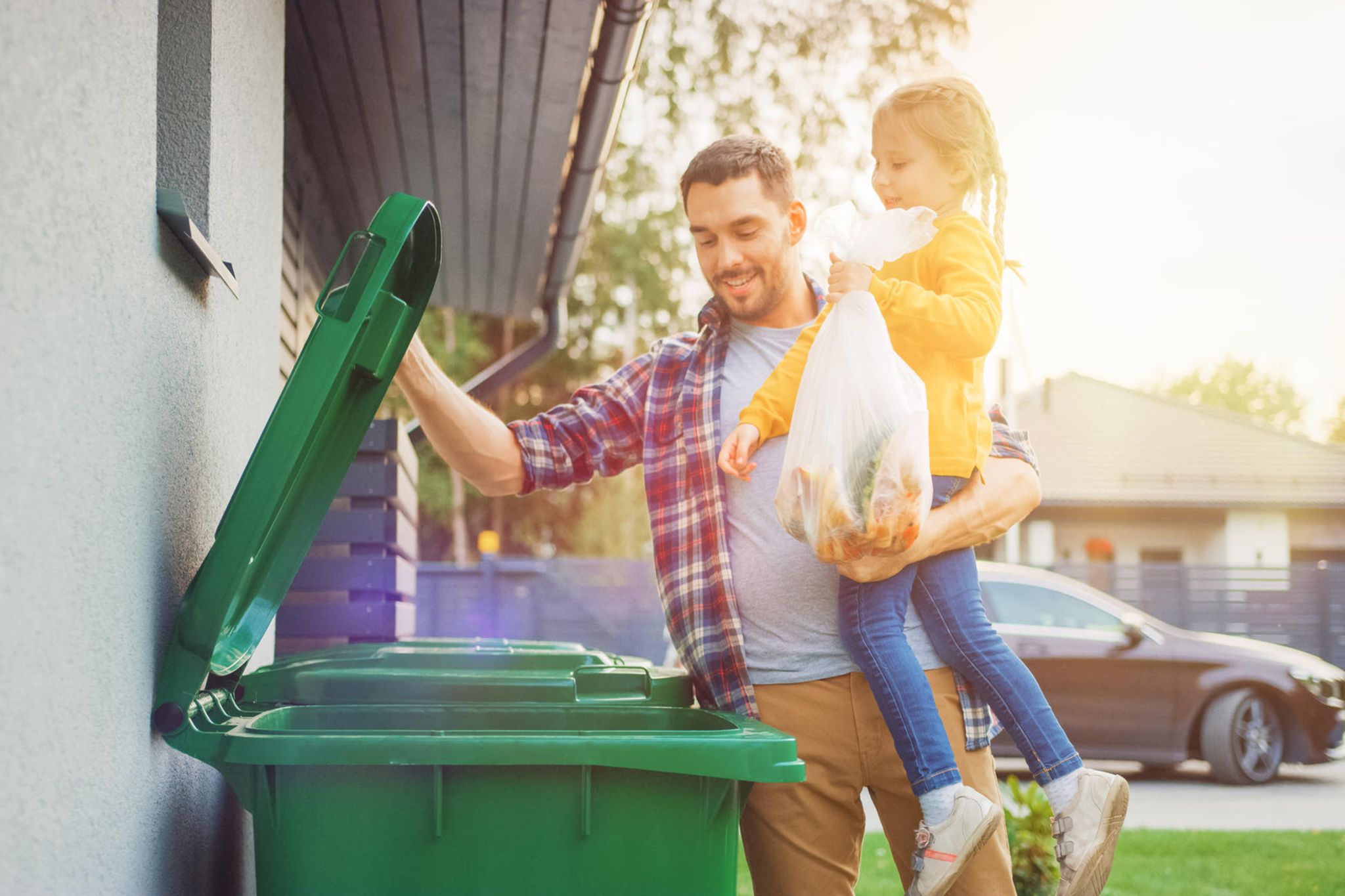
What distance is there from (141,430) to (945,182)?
1526 mm

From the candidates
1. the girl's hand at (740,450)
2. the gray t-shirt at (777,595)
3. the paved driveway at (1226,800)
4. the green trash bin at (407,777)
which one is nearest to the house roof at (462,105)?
the gray t-shirt at (777,595)

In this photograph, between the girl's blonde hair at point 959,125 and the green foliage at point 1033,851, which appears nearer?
the girl's blonde hair at point 959,125

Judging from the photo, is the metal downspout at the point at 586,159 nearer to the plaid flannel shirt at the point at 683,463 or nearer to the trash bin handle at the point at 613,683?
the plaid flannel shirt at the point at 683,463

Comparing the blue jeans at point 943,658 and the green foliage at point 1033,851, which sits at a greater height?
the blue jeans at point 943,658

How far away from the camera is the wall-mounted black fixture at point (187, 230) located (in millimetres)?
1856

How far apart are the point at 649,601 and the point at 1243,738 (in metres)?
6.80

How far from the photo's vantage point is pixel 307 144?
538 cm

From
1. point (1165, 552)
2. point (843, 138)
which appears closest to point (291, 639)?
point (843, 138)

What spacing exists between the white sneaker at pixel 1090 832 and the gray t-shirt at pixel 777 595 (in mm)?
411

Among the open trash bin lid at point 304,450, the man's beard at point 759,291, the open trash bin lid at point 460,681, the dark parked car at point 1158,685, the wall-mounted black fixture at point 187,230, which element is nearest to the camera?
the open trash bin lid at point 304,450

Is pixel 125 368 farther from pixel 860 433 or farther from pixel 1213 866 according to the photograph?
pixel 1213 866

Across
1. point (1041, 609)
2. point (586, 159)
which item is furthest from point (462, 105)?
point (1041, 609)

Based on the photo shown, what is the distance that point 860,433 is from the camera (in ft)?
6.81

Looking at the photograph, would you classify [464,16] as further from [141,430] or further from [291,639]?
[141,430]
